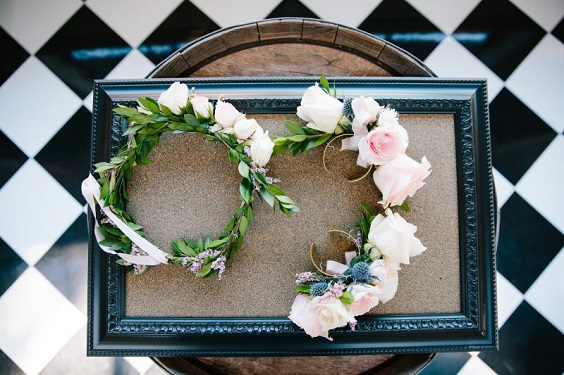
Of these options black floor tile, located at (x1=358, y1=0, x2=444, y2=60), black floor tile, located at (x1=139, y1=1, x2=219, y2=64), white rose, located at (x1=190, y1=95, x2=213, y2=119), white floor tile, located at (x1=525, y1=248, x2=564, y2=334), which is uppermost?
black floor tile, located at (x1=358, y1=0, x2=444, y2=60)

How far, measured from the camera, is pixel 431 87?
4.05ft

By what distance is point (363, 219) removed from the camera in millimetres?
1187

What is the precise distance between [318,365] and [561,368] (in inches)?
38.2

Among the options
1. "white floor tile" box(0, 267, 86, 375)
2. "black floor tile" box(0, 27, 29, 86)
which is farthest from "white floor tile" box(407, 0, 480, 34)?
"white floor tile" box(0, 267, 86, 375)

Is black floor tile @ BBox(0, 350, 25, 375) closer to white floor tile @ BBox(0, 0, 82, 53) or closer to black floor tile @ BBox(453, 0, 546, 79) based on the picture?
white floor tile @ BBox(0, 0, 82, 53)

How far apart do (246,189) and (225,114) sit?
17 cm

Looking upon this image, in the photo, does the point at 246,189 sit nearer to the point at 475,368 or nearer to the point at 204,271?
the point at 204,271

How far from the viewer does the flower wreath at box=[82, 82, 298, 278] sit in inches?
44.7

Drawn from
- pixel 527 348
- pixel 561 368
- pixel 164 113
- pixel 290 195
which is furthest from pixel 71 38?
pixel 561 368

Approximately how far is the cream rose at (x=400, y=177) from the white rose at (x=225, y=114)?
334 mm

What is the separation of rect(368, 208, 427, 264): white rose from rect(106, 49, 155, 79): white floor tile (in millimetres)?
1098

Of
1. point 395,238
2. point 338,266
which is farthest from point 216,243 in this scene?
point 395,238

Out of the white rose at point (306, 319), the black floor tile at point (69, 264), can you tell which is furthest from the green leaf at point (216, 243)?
the black floor tile at point (69, 264)

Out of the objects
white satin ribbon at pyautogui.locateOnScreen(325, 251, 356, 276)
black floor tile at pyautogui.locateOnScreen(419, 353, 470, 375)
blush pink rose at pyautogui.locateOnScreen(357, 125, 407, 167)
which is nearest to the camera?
blush pink rose at pyautogui.locateOnScreen(357, 125, 407, 167)
